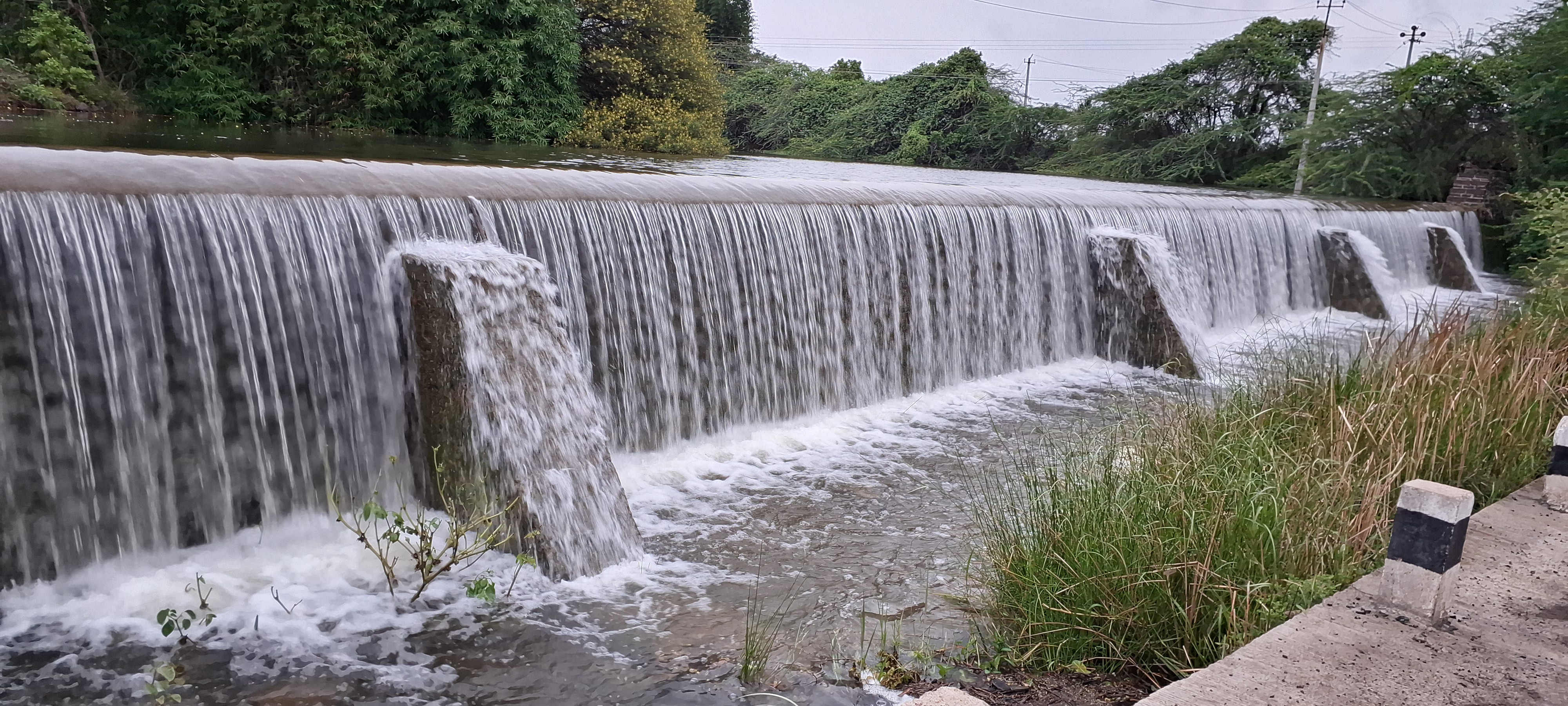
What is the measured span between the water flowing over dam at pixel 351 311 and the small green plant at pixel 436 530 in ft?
1.13

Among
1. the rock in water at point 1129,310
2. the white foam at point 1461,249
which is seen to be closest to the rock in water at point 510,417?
the rock in water at point 1129,310

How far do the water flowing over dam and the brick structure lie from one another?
13.7 meters

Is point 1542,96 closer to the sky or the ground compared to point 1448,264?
closer to the sky

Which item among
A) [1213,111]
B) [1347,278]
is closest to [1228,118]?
[1213,111]

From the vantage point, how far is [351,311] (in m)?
5.70

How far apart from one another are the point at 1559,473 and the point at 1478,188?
715 inches

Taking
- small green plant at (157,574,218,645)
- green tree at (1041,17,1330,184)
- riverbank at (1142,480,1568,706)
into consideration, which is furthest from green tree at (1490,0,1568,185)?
small green plant at (157,574,218,645)

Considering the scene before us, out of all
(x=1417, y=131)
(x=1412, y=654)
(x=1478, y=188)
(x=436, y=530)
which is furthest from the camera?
(x=1417, y=131)

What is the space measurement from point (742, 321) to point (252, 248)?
3.61m

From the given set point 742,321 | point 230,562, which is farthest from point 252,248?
point 742,321

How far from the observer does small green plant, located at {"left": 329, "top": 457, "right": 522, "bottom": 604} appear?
452 centimetres

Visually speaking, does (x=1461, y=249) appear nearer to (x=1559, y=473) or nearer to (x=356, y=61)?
(x=1559, y=473)

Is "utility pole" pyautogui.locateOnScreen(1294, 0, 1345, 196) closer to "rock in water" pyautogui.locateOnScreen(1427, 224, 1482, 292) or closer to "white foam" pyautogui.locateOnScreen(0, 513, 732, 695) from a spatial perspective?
Answer: "rock in water" pyautogui.locateOnScreen(1427, 224, 1482, 292)

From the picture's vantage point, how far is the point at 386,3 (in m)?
19.5
